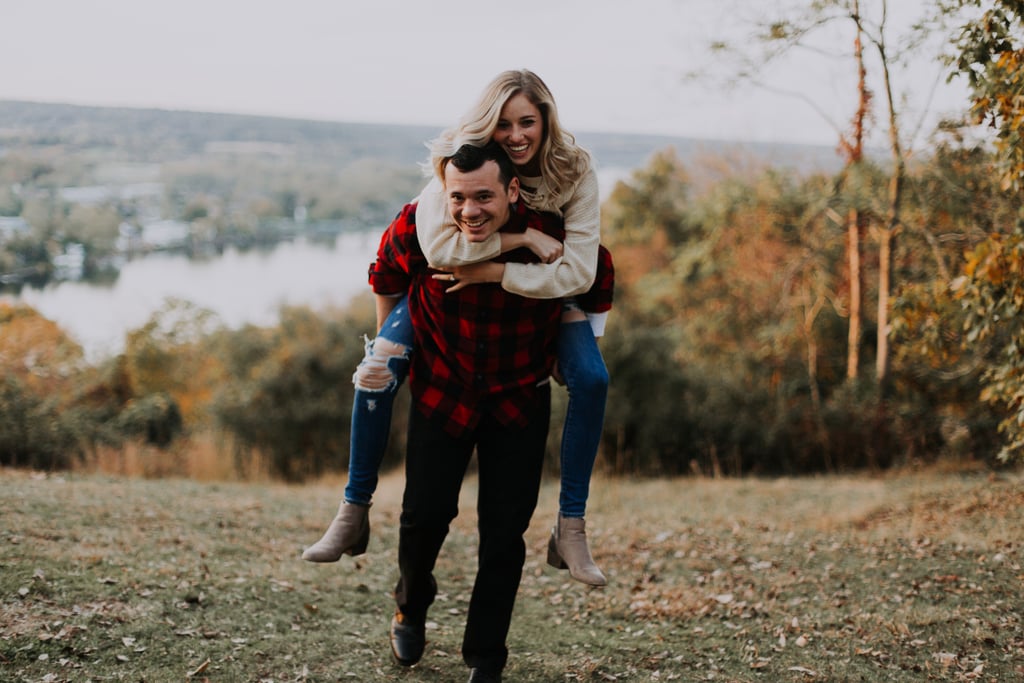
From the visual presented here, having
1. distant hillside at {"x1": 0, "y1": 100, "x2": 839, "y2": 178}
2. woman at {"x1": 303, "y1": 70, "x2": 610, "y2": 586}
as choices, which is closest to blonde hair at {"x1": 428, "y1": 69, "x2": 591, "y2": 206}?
woman at {"x1": 303, "y1": 70, "x2": 610, "y2": 586}

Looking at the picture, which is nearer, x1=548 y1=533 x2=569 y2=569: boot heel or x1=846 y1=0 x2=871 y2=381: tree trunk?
x1=548 y1=533 x2=569 y2=569: boot heel

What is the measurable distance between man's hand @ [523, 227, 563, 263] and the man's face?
0.52 ft

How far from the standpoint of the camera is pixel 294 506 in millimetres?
8695

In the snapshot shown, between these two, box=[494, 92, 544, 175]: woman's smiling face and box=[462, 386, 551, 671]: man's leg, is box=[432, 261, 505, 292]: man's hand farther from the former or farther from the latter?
box=[462, 386, 551, 671]: man's leg

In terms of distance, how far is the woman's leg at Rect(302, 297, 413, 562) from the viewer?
3.58 m

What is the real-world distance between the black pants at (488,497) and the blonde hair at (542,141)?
0.86m

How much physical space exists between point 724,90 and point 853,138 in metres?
2.10

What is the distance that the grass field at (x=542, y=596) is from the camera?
13.7ft

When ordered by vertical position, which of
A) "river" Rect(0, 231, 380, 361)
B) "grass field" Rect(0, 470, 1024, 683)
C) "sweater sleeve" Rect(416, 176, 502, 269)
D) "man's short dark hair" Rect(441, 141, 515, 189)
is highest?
"man's short dark hair" Rect(441, 141, 515, 189)

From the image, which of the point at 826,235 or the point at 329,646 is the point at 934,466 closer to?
the point at 826,235

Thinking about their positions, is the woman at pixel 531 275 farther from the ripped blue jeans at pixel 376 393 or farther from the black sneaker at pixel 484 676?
the black sneaker at pixel 484 676

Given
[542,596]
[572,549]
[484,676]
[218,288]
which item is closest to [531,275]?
[572,549]

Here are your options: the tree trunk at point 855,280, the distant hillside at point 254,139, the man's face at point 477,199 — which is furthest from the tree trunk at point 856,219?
the man's face at point 477,199

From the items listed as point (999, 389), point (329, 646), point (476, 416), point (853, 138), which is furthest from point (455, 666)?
point (853, 138)
